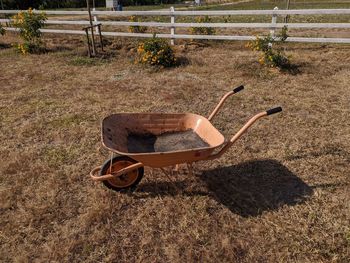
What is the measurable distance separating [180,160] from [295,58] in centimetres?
704

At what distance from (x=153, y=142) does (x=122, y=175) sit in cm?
65

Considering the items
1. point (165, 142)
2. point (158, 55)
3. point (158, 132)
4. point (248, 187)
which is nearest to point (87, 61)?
point (158, 55)

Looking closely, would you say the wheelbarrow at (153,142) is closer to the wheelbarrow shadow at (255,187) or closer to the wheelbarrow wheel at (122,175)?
the wheelbarrow wheel at (122,175)

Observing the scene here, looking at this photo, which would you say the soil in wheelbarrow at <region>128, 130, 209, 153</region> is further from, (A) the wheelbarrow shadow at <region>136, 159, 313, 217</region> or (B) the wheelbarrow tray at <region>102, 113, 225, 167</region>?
(A) the wheelbarrow shadow at <region>136, 159, 313, 217</region>

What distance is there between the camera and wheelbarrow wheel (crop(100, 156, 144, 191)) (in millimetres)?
3459

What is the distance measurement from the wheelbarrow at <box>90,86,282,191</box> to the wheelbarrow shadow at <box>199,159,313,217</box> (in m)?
0.45

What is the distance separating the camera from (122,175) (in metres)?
3.61

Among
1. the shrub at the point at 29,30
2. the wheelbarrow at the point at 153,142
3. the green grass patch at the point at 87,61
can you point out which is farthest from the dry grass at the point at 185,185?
the shrub at the point at 29,30

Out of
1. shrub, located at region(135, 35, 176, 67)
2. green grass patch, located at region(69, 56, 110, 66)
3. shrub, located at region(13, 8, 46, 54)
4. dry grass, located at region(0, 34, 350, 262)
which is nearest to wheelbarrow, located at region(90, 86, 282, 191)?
dry grass, located at region(0, 34, 350, 262)

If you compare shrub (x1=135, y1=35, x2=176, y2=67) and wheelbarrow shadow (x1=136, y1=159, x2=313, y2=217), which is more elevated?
shrub (x1=135, y1=35, x2=176, y2=67)

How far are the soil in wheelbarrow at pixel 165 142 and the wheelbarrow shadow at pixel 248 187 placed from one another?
0.44m

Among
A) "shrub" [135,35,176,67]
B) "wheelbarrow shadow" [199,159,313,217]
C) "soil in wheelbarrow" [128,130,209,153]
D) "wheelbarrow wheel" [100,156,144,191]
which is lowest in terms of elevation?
"wheelbarrow shadow" [199,159,313,217]

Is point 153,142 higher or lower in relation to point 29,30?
lower

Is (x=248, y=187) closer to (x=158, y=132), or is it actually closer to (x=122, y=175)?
(x=158, y=132)
